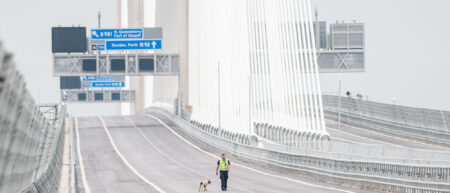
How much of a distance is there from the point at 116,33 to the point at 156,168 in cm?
5590

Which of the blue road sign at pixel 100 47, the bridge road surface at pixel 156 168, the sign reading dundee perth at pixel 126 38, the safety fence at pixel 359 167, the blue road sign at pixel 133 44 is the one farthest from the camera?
the blue road sign at pixel 133 44

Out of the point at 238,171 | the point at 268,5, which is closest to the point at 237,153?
the point at 238,171

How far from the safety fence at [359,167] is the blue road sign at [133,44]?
1972 inches

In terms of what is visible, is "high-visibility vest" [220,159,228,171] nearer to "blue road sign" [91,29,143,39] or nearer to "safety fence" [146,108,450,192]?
"safety fence" [146,108,450,192]

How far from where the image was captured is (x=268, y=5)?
71.1 meters

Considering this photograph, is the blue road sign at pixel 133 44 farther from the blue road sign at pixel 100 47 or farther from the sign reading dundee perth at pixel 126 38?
the blue road sign at pixel 100 47

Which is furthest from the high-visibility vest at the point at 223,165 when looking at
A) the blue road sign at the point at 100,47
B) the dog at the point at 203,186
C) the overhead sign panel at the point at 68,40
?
the blue road sign at the point at 100,47

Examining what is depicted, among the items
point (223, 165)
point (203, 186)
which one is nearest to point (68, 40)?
point (203, 186)

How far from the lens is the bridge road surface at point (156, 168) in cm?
4028

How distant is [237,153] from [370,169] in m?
23.8

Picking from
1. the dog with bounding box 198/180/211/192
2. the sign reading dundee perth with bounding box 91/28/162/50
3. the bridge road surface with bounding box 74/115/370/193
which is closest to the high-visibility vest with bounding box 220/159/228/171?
the dog with bounding box 198/180/211/192

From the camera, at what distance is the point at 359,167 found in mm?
37969

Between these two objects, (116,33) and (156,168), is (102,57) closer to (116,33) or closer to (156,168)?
(116,33)

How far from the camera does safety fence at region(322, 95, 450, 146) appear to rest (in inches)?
2552
